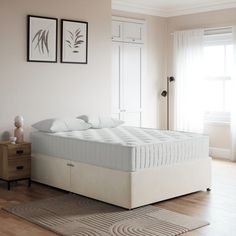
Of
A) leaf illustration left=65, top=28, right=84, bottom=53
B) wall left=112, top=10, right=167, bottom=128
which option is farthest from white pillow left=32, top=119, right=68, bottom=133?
wall left=112, top=10, right=167, bottom=128

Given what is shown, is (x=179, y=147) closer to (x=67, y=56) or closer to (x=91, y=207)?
(x=91, y=207)

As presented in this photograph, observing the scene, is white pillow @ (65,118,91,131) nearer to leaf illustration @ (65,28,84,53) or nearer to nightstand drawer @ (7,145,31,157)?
nightstand drawer @ (7,145,31,157)

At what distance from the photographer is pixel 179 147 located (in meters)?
4.74

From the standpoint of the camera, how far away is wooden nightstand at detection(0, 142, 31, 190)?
5.04 m

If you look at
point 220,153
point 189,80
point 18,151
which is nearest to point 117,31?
point 189,80

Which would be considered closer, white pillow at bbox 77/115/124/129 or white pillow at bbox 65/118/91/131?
white pillow at bbox 65/118/91/131

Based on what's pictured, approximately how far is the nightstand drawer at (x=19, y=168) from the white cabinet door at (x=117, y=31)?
2.80 metres

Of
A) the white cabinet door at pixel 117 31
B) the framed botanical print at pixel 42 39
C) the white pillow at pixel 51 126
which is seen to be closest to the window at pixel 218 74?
the white cabinet door at pixel 117 31

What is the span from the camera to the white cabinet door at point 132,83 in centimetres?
734

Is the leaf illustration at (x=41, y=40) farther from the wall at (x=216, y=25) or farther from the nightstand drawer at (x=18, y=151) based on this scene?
the wall at (x=216, y=25)

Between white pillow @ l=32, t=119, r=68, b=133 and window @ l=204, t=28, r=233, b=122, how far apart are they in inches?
119

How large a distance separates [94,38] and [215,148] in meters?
2.75

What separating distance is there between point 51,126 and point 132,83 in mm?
2517

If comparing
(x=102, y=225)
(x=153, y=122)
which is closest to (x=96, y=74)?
(x=153, y=122)
